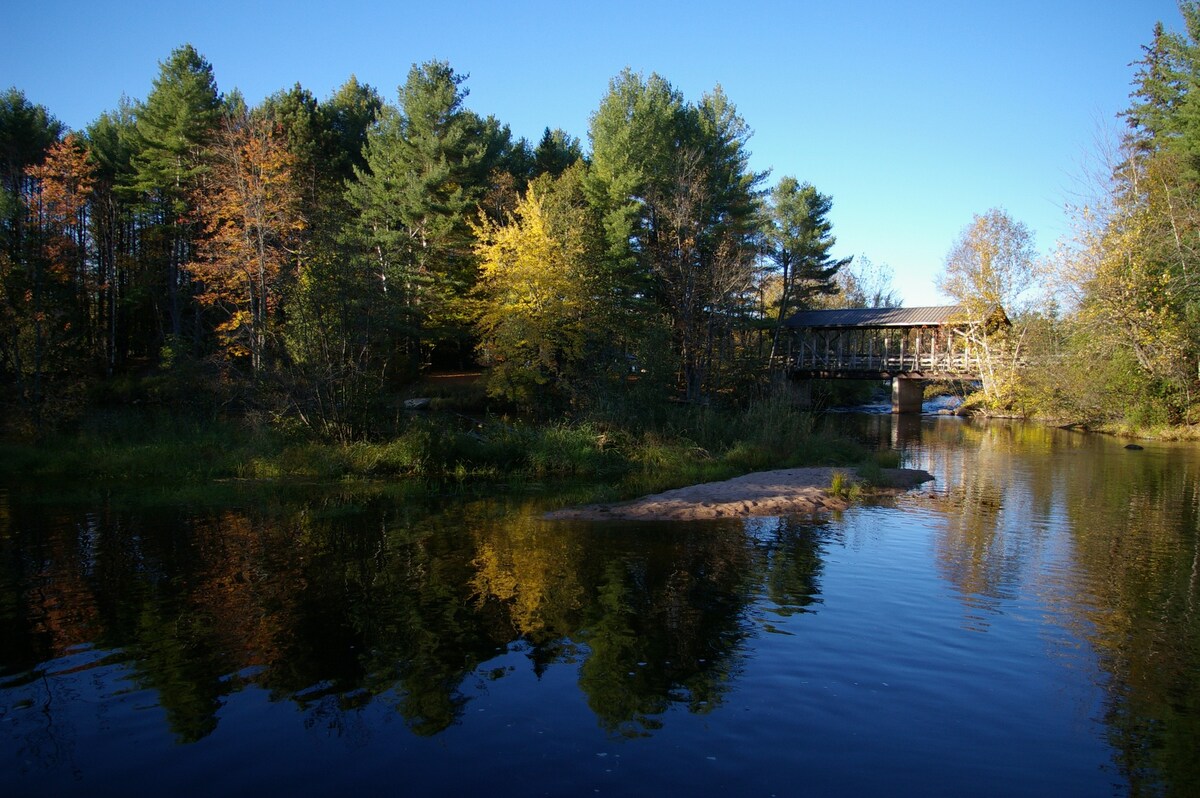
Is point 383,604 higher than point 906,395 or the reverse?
the reverse

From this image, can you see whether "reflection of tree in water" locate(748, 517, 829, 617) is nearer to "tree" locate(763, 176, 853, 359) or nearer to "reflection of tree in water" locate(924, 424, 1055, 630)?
"reflection of tree in water" locate(924, 424, 1055, 630)

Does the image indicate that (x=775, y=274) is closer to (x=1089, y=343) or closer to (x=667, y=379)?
(x=1089, y=343)

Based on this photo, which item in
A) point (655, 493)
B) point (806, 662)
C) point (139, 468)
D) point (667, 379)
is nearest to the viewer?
point (806, 662)

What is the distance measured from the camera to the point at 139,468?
1809 centimetres

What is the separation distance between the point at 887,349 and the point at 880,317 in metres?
2.40

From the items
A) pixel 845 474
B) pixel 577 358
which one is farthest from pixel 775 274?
pixel 845 474

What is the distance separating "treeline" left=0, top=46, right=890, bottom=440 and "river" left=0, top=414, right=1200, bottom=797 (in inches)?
314

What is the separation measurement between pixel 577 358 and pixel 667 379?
5638 mm

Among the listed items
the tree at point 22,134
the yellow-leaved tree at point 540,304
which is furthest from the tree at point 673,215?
the tree at point 22,134

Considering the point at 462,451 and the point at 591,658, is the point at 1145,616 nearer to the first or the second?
the point at 591,658

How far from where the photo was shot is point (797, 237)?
171 ft

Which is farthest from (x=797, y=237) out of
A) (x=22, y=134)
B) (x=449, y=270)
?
(x=22, y=134)

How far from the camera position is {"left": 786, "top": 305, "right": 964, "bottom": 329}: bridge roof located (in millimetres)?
47281

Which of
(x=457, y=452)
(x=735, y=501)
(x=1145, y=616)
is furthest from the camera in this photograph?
(x=457, y=452)
